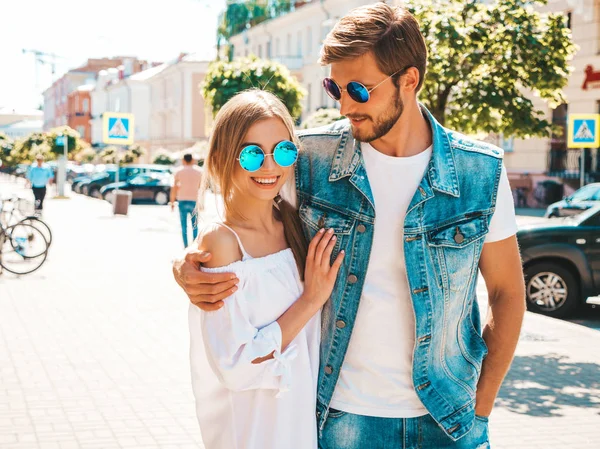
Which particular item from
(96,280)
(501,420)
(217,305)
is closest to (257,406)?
(217,305)

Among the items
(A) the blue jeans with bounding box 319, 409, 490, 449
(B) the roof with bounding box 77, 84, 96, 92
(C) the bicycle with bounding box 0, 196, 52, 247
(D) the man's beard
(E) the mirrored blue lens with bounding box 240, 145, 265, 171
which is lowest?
(C) the bicycle with bounding box 0, 196, 52, 247

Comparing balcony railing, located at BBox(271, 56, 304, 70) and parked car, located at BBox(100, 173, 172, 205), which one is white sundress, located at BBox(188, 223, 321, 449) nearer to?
parked car, located at BBox(100, 173, 172, 205)

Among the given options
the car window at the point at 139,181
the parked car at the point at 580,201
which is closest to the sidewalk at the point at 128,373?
the parked car at the point at 580,201

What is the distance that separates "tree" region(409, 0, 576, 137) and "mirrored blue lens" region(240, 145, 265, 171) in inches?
246

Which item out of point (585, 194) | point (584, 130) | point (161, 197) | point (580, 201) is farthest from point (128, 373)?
point (161, 197)

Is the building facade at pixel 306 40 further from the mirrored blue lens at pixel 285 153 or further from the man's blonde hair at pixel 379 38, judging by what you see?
the mirrored blue lens at pixel 285 153

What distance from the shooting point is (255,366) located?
2.31 metres

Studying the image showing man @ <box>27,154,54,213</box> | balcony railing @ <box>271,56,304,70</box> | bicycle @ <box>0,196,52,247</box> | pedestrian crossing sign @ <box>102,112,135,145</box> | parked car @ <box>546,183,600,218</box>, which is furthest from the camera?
balcony railing @ <box>271,56,304,70</box>

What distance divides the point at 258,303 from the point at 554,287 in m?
9.36

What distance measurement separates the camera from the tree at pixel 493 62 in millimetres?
8492

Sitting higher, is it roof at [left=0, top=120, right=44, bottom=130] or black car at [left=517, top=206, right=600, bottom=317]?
roof at [left=0, top=120, right=44, bottom=130]

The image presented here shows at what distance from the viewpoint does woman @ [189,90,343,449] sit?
7.63 feet

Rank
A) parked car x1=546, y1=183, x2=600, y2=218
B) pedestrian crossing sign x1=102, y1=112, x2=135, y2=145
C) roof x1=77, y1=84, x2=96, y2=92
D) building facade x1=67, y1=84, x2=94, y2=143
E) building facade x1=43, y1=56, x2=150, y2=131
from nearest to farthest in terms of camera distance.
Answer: parked car x1=546, y1=183, x2=600, y2=218 → pedestrian crossing sign x1=102, y1=112, x2=135, y2=145 → roof x1=77, y1=84, x2=96, y2=92 → building facade x1=67, y1=84, x2=94, y2=143 → building facade x1=43, y1=56, x2=150, y2=131

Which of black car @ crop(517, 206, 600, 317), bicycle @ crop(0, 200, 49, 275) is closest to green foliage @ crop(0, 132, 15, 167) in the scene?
bicycle @ crop(0, 200, 49, 275)
